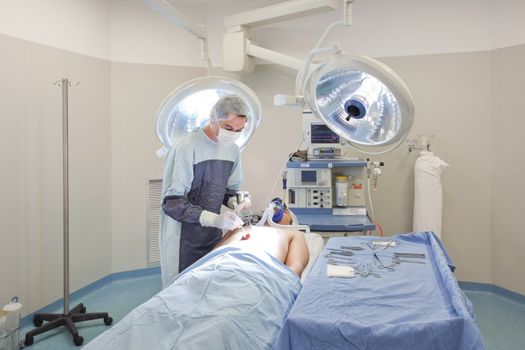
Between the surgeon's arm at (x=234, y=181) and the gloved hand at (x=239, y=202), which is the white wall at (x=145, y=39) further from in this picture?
the gloved hand at (x=239, y=202)

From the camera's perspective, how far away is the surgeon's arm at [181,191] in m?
1.92

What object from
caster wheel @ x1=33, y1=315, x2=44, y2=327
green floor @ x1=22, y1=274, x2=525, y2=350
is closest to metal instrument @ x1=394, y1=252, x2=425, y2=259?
green floor @ x1=22, y1=274, x2=525, y2=350

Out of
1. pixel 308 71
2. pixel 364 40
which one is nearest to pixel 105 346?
pixel 308 71

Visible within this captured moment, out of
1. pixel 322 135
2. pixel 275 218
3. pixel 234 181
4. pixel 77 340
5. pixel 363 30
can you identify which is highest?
pixel 363 30

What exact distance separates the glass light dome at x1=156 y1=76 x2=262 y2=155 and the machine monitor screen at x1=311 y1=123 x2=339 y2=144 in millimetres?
1125

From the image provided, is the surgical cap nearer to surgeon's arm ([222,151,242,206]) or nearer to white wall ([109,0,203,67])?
surgeon's arm ([222,151,242,206])

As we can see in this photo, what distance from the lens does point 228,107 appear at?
6.32ft

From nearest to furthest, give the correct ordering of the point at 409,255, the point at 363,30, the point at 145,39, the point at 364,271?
1. the point at 364,271
2. the point at 409,255
3. the point at 363,30
4. the point at 145,39

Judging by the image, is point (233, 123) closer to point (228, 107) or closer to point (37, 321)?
point (228, 107)

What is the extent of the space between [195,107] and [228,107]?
0.15m

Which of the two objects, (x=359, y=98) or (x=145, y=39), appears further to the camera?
(x=145, y=39)

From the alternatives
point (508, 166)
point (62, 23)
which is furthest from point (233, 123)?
point (508, 166)

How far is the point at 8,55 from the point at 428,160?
3004 millimetres

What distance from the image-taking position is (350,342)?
3.96 feet
